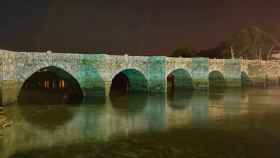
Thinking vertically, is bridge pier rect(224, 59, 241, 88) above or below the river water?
above

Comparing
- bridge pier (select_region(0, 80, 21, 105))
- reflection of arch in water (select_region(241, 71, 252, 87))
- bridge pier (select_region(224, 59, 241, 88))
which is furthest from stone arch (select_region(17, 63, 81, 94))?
reflection of arch in water (select_region(241, 71, 252, 87))

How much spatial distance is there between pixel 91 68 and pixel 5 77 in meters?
8.62

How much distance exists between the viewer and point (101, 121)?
A: 67.4 ft

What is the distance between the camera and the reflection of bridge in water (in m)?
15.8

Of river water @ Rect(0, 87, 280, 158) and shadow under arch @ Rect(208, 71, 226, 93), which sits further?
shadow under arch @ Rect(208, 71, 226, 93)

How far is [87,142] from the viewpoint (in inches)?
595

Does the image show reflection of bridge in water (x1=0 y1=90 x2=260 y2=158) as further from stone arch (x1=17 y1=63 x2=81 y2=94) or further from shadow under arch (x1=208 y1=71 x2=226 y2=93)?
shadow under arch (x1=208 y1=71 x2=226 y2=93)

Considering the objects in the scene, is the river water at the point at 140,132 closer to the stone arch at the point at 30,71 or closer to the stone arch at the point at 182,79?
the stone arch at the point at 30,71

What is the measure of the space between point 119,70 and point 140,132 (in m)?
17.3

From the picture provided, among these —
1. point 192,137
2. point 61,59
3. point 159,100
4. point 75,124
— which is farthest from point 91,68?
point 192,137

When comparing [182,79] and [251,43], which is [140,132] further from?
[251,43]

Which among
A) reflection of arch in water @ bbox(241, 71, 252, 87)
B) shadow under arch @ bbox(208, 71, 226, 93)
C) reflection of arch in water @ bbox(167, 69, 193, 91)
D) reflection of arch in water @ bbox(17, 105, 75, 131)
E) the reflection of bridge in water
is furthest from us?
reflection of arch in water @ bbox(241, 71, 252, 87)

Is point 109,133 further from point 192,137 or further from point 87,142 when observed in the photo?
point 192,137

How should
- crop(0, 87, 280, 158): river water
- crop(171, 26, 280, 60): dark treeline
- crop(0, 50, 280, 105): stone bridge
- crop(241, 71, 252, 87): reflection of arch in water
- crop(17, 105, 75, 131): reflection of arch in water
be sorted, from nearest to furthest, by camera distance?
crop(0, 87, 280, 158): river water, crop(17, 105, 75, 131): reflection of arch in water, crop(0, 50, 280, 105): stone bridge, crop(241, 71, 252, 87): reflection of arch in water, crop(171, 26, 280, 60): dark treeline
